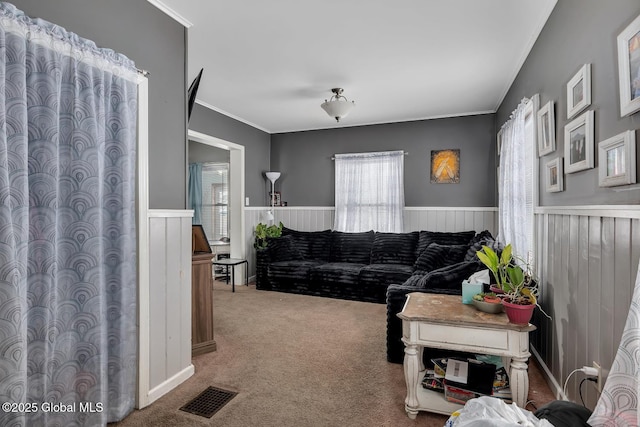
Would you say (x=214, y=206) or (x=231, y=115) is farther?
(x=214, y=206)

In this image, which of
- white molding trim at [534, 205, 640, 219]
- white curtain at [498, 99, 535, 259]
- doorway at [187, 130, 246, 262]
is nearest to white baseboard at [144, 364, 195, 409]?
white molding trim at [534, 205, 640, 219]

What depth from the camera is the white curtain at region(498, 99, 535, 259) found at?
112 inches

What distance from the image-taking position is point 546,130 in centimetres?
237

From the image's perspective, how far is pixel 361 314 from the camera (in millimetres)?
3910

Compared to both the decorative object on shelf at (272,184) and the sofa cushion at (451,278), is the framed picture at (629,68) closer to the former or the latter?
the sofa cushion at (451,278)

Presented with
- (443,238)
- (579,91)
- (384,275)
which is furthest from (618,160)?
(443,238)

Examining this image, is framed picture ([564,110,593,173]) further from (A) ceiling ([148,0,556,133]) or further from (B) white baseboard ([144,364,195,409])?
(B) white baseboard ([144,364,195,409])

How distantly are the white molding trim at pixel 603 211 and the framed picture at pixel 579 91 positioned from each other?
1.71 ft

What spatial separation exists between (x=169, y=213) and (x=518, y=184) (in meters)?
2.88

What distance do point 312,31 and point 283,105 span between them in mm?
1943

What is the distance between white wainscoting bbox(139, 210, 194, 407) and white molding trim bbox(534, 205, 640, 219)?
2.35 meters

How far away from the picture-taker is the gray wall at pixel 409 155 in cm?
493

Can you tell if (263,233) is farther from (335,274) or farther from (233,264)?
(335,274)

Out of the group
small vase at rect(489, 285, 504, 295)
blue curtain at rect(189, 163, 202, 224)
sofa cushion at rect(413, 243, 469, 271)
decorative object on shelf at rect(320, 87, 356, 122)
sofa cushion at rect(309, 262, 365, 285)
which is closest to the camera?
small vase at rect(489, 285, 504, 295)
